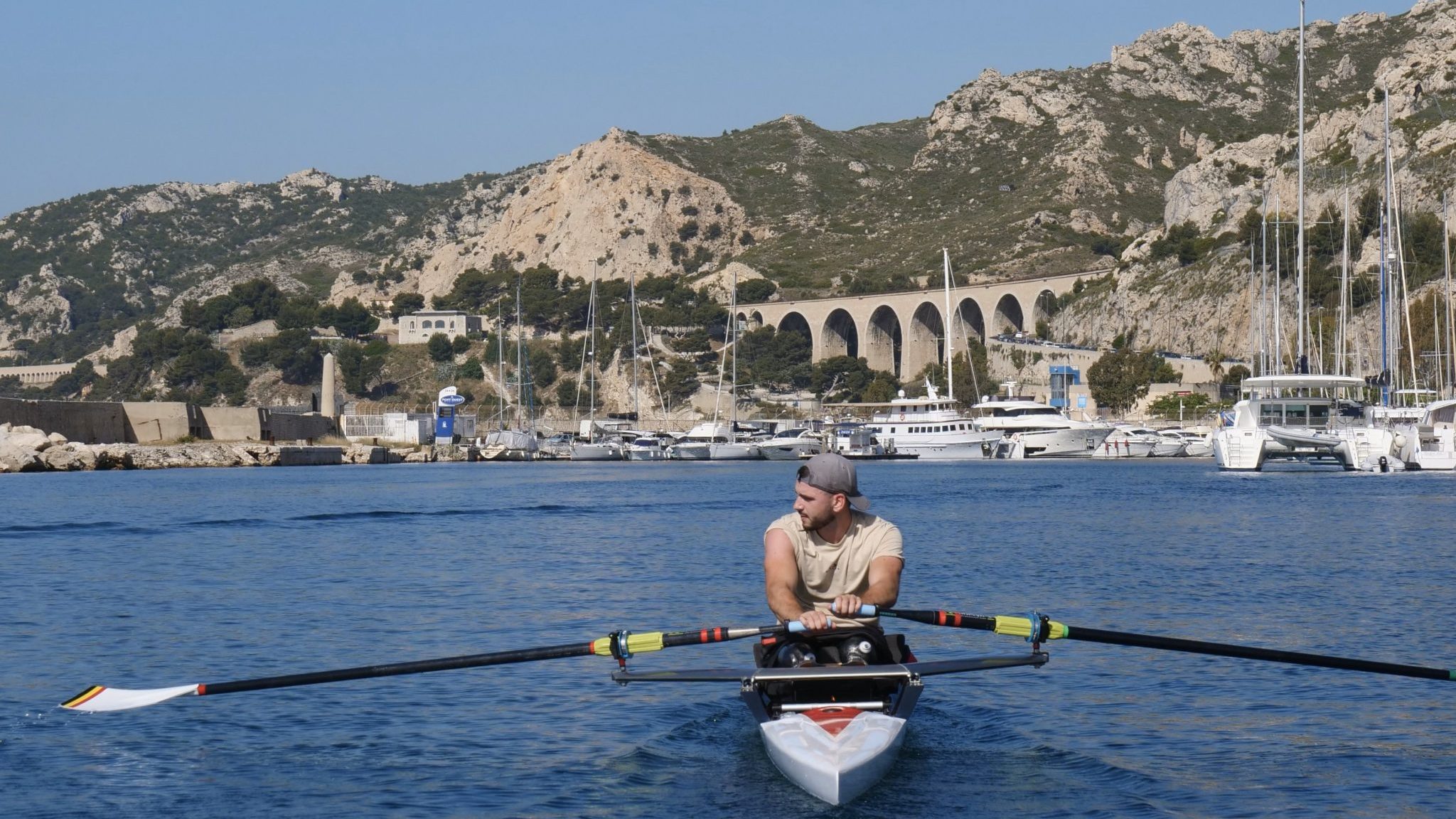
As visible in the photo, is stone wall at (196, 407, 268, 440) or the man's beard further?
stone wall at (196, 407, 268, 440)

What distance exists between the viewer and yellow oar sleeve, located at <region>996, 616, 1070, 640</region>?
1097cm

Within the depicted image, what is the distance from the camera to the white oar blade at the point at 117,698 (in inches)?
450

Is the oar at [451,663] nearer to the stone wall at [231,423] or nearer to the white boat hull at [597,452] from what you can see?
the white boat hull at [597,452]

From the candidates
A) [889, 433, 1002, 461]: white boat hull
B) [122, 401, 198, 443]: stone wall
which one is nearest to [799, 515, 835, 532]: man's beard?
[889, 433, 1002, 461]: white boat hull

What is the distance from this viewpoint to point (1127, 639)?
37.6 ft

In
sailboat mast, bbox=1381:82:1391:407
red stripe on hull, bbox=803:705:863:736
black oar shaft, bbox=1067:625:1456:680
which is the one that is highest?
sailboat mast, bbox=1381:82:1391:407

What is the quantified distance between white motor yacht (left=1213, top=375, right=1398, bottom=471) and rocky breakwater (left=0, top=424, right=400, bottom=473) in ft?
178

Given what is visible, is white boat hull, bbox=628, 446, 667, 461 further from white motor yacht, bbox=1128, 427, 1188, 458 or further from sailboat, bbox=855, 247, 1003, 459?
white motor yacht, bbox=1128, 427, 1188, 458

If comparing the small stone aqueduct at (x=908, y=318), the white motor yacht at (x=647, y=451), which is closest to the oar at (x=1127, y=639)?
the white motor yacht at (x=647, y=451)

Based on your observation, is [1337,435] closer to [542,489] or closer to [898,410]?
[542,489]

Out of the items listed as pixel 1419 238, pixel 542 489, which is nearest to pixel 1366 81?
pixel 1419 238

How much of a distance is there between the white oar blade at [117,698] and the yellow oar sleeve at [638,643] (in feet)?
10.2

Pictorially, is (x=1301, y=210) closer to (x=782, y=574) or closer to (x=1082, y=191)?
(x=782, y=574)

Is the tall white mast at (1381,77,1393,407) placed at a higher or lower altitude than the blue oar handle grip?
higher
